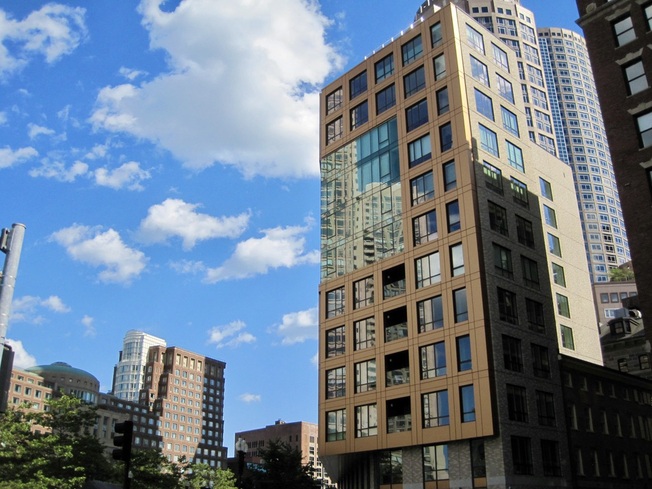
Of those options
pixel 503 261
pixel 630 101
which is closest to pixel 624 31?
pixel 630 101

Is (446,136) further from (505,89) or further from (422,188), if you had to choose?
(505,89)

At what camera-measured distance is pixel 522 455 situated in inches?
1761

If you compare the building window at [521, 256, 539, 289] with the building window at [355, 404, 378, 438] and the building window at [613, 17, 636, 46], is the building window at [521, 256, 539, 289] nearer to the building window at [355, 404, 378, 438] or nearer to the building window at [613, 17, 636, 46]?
the building window at [355, 404, 378, 438]

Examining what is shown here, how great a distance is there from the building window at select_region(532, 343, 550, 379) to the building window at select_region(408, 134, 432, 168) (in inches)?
688

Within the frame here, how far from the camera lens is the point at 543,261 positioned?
55.1m

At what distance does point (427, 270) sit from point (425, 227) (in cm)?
367

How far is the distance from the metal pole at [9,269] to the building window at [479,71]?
166 ft

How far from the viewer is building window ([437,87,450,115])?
54.1m

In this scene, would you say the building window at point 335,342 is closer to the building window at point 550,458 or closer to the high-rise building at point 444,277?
the high-rise building at point 444,277

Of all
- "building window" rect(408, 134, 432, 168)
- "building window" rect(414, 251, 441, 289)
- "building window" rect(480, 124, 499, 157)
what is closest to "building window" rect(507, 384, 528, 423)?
"building window" rect(414, 251, 441, 289)

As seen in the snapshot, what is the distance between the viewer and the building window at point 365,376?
2079 inches

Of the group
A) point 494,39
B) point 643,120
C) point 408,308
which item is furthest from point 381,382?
point 494,39

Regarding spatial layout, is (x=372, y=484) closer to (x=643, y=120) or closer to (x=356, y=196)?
(x=356, y=196)

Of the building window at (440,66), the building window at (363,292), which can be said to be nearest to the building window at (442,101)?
the building window at (440,66)
